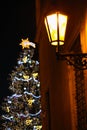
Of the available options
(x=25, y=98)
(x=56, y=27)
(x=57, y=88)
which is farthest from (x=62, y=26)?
(x=25, y=98)

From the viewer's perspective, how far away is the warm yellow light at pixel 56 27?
7160mm

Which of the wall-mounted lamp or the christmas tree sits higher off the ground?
the wall-mounted lamp

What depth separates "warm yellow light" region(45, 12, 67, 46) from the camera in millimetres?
7160

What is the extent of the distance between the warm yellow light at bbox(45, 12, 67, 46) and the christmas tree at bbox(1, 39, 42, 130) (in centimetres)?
2766

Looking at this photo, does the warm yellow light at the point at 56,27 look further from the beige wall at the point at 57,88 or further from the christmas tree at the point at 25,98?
the christmas tree at the point at 25,98

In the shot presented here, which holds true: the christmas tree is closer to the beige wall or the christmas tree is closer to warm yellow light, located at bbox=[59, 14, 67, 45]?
the beige wall

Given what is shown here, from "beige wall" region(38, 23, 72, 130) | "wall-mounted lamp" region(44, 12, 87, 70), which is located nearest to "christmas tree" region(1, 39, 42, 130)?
"beige wall" region(38, 23, 72, 130)

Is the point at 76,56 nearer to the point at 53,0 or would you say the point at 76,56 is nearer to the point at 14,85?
the point at 53,0

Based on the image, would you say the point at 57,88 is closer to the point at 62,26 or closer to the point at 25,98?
the point at 62,26

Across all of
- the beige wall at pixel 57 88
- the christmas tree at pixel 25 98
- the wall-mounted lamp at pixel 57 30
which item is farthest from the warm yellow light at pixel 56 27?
the christmas tree at pixel 25 98

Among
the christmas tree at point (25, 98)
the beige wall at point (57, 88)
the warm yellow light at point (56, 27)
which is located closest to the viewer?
the warm yellow light at point (56, 27)

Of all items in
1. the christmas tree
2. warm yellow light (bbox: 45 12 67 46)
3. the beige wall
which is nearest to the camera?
warm yellow light (bbox: 45 12 67 46)

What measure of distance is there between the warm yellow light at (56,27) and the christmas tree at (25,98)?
27.7 m

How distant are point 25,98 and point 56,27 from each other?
29062 millimetres
